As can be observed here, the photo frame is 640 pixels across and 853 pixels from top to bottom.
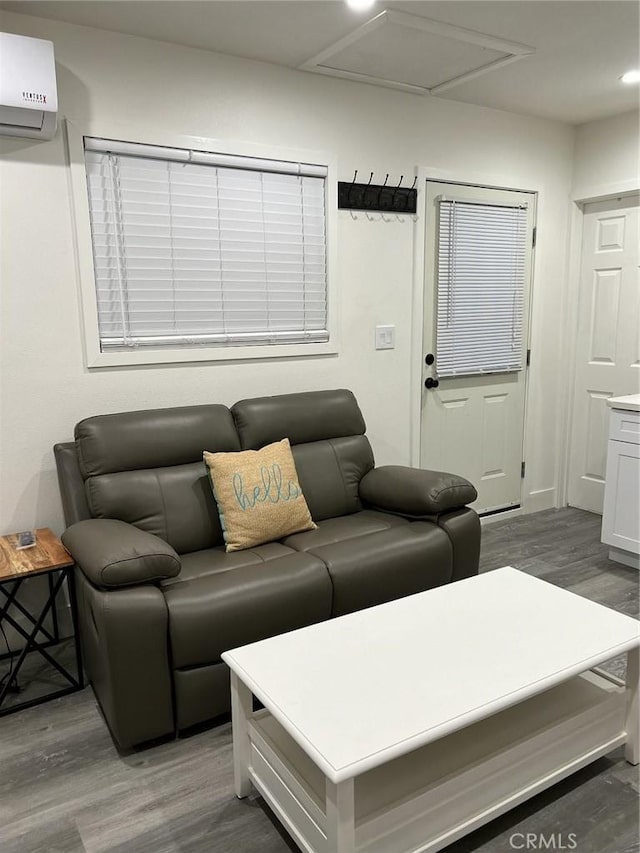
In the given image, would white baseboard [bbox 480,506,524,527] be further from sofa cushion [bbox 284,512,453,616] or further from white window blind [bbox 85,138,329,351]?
white window blind [bbox 85,138,329,351]

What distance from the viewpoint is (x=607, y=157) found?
405 cm

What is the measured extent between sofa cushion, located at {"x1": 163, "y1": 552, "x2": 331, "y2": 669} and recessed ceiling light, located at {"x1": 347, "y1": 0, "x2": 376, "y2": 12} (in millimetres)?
2045

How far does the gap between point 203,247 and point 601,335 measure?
8.93 ft

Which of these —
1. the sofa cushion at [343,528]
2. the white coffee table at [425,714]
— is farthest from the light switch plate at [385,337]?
the white coffee table at [425,714]

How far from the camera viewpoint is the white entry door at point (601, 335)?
→ 13.3 ft

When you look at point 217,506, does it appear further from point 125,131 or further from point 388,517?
point 125,131

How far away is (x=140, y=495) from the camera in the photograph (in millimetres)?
2590

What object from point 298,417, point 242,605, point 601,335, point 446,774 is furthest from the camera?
point 601,335

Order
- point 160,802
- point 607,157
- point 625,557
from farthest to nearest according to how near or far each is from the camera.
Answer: point 607,157, point 625,557, point 160,802

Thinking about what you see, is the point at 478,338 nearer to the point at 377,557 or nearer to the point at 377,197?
the point at 377,197

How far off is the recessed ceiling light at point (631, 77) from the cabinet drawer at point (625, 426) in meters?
1.67

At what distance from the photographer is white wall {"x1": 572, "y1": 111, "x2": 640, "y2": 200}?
3908mm

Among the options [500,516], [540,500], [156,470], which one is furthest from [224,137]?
[540,500]

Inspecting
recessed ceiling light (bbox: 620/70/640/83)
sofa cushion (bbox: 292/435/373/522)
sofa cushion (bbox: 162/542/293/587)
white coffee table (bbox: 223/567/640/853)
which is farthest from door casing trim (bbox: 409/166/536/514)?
white coffee table (bbox: 223/567/640/853)
